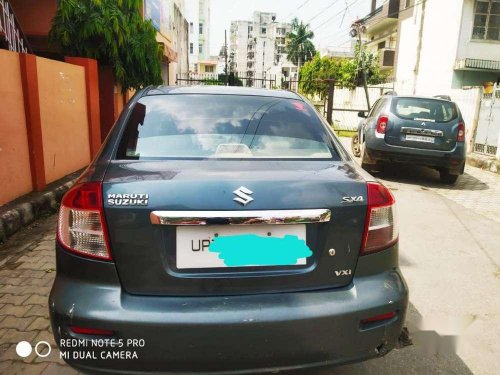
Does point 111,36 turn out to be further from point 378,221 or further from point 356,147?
point 378,221

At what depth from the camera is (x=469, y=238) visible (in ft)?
15.6

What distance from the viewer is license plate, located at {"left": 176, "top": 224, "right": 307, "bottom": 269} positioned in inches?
65.2

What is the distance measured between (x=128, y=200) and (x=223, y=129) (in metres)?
0.89

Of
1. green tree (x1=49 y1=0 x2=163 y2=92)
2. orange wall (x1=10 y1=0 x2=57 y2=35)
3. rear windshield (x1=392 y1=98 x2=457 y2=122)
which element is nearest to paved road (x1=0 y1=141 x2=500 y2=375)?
rear windshield (x1=392 y1=98 x2=457 y2=122)

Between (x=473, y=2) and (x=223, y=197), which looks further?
(x=473, y=2)

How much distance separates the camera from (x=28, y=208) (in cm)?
465

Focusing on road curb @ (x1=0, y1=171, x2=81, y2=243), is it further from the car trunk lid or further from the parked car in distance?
the parked car in distance

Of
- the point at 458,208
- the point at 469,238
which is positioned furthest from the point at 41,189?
the point at 458,208

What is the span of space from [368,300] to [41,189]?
4.79 m

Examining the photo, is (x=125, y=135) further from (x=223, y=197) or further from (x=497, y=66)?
(x=497, y=66)

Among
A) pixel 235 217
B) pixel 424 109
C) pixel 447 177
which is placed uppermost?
pixel 424 109

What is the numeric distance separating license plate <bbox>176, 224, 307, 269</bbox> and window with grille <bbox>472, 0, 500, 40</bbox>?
19633mm

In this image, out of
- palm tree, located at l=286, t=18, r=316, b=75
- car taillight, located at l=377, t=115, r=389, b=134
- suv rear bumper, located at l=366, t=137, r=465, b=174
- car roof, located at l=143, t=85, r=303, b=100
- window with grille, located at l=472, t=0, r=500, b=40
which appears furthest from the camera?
palm tree, located at l=286, t=18, r=316, b=75

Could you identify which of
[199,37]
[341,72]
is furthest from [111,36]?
[199,37]
